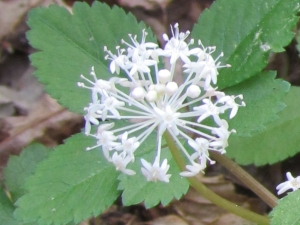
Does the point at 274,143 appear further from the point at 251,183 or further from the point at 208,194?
the point at 208,194

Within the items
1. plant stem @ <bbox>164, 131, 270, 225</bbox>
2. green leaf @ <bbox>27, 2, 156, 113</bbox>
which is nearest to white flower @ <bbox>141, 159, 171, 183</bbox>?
plant stem @ <bbox>164, 131, 270, 225</bbox>

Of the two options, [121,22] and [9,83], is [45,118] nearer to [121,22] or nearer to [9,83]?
[9,83]

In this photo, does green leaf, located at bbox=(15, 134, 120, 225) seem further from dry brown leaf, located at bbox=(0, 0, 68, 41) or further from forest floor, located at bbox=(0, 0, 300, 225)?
dry brown leaf, located at bbox=(0, 0, 68, 41)

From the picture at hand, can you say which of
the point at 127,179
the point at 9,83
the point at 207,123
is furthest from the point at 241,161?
the point at 9,83

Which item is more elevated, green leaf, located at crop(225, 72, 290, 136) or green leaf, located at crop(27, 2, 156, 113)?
green leaf, located at crop(27, 2, 156, 113)

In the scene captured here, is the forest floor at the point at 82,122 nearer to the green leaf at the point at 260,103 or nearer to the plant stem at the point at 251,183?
the plant stem at the point at 251,183

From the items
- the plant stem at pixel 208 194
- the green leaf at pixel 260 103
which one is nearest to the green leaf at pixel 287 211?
the plant stem at pixel 208 194
